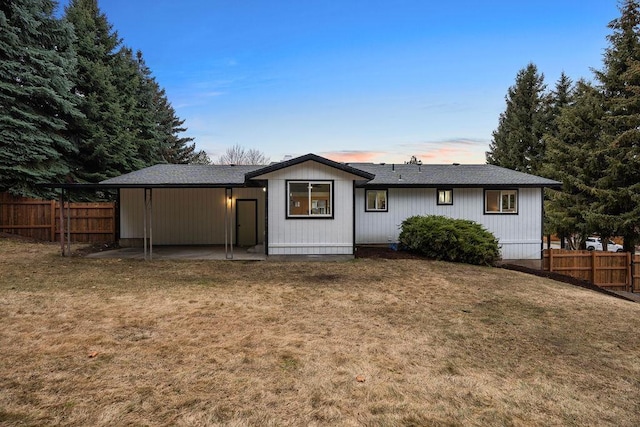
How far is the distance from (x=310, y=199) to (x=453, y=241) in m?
4.84

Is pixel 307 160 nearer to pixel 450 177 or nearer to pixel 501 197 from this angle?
pixel 450 177

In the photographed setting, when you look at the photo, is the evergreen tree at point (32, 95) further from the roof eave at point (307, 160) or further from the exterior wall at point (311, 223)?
the exterior wall at point (311, 223)

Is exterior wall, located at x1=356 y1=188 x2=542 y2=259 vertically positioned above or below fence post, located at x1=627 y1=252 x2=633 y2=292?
above

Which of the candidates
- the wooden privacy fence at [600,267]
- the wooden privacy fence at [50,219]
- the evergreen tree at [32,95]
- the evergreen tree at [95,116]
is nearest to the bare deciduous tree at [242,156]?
the evergreen tree at [95,116]

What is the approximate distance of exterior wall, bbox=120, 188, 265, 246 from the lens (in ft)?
44.3

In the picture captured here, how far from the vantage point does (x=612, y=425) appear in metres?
2.81

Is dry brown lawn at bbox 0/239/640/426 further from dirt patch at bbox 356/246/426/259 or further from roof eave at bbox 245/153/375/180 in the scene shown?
roof eave at bbox 245/153/375/180

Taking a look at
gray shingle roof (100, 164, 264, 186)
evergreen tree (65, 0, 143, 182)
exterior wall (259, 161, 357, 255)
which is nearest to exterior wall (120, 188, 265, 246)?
gray shingle roof (100, 164, 264, 186)

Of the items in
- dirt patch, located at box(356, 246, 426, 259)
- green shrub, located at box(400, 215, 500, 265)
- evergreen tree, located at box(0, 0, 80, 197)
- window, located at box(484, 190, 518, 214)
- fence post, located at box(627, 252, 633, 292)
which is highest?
evergreen tree, located at box(0, 0, 80, 197)

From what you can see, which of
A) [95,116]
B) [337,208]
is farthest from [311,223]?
[95,116]

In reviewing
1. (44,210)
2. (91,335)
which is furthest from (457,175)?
(44,210)

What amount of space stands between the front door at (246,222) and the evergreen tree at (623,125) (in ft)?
49.7

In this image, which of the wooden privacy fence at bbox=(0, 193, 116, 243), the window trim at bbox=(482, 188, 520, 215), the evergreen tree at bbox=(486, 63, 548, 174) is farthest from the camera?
the evergreen tree at bbox=(486, 63, 548, 174)

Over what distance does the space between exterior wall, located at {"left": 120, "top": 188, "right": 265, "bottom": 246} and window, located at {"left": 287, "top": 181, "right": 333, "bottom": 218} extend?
302cm
